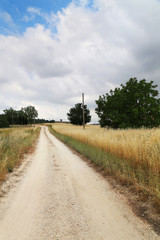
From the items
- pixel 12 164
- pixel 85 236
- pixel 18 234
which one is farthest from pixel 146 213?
pixel 12 164

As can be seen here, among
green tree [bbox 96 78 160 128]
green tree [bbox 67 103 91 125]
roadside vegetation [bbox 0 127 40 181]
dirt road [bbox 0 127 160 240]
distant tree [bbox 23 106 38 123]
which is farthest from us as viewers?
distant tree [bbox 23 106 38 123]

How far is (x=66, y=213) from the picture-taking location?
321 centimetres

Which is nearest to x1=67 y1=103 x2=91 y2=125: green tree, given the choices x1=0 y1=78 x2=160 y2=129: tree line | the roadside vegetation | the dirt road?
x1=0 y1=78 x2=160 y2=129: tree line

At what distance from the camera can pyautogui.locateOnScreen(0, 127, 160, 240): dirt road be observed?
2541 millimetres

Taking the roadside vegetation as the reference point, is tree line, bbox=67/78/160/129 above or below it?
above

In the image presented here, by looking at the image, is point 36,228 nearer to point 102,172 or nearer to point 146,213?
point 146,213

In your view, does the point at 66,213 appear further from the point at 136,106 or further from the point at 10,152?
the point at 136,106

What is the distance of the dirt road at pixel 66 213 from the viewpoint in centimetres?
254

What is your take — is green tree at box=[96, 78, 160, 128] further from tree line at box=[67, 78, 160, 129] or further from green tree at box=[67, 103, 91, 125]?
green tree at box=[67, 103, 91, 125]

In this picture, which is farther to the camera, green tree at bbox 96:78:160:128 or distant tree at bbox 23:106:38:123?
distant tree at bbox 23:106:38:123

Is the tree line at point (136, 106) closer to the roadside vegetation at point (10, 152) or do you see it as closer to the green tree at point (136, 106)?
the green tree at point (136, 106)

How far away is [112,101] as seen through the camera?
74.4 ft

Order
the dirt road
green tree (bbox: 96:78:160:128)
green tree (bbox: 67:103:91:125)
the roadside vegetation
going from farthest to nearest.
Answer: green tree (bbox: 67:103:91:125) → green tree (bbox: 96:78:160:128) → the roadside vegetation → the dirt road

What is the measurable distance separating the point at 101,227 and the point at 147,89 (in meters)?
20.9
